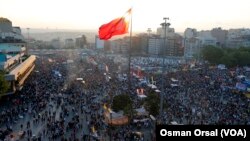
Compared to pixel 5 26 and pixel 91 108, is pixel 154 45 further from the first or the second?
pixel 91 108

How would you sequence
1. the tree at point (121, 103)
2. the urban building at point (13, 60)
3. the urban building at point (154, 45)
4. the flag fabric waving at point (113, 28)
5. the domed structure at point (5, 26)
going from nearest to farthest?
the flag fabric waving at point (113, 28), the tree at point (121, 103), the urban building at point (13, 60), the domed structure at point (5, 26), the urban building at point (154, 45)

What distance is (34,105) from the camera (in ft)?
103

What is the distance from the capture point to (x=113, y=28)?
20391 mm

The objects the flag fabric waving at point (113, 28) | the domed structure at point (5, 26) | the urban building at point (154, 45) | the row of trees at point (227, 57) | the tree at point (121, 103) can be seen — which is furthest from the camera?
the urban building at point (154, 45)

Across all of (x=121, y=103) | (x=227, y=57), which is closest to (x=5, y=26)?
(x=227, y=57)

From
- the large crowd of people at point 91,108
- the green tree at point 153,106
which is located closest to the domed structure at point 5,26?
the large crowd of people at point 91,108

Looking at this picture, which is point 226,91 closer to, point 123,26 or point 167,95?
point 167,95

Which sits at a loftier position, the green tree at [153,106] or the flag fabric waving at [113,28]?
the flag fabric waving at [113,28]

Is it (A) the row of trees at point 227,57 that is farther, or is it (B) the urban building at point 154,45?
(B) the urban building at point 154,45

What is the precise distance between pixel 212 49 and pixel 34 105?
189ft

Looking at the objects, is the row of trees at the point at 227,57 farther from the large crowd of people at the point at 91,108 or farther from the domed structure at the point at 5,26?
the domed structure at the point at 5,26

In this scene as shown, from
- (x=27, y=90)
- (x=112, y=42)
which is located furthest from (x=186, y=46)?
(x=27, y=90)

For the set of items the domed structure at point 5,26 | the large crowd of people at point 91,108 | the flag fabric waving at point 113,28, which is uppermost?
the domed structure at point 5,26

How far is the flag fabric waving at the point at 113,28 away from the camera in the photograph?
20188mm
